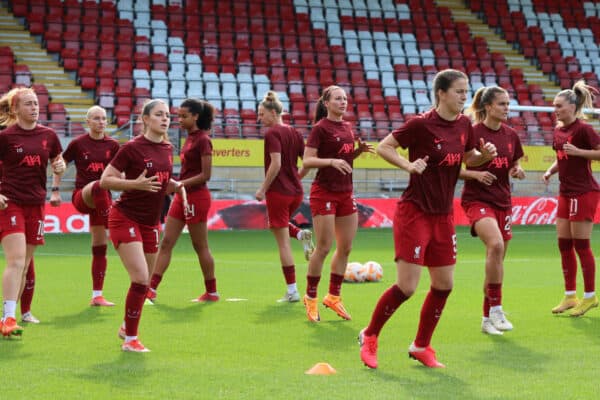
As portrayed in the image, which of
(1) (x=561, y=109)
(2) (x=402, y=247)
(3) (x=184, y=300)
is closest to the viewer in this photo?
(2) (x=402, y=247)

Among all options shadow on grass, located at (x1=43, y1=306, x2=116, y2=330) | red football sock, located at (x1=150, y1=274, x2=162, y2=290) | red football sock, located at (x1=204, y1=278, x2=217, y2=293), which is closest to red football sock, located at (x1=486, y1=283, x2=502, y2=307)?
red football sock, located at (x1=204, y1=278, x2=217, y2=293)

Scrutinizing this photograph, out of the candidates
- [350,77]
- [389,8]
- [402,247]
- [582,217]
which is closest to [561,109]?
[582,217]

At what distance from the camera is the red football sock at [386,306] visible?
6559mm

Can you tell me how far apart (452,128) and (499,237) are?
5.83 ft

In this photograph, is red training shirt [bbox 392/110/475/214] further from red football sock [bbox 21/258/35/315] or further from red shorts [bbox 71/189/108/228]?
red shorts [bbox 71/189/108/228]

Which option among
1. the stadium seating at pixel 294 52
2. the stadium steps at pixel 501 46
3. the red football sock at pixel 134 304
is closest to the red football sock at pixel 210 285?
the red football sock at pixel 134 304

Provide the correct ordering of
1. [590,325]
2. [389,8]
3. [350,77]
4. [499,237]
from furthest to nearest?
1. [389,8]
2. [350,77]
3. [590,325]
4. [499,237]

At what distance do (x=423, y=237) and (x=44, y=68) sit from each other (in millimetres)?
25257

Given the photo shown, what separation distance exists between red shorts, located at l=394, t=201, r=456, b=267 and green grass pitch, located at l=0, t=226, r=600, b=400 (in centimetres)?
77

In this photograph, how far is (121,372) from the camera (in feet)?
20.8

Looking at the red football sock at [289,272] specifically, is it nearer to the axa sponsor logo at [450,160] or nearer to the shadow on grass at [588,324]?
the shadow on grass at [588,324]

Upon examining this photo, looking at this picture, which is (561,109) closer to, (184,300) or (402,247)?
(402,247)

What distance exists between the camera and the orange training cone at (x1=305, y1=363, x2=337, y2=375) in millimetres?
6227

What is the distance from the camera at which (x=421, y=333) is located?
21.7 ft
